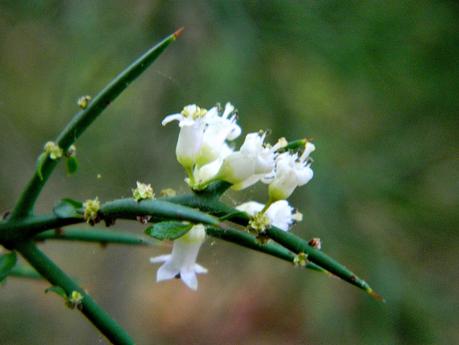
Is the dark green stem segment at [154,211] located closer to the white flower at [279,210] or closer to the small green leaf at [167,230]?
the small green leaf at [167,230]

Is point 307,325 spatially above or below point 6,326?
above

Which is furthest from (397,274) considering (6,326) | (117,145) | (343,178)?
(6,326)

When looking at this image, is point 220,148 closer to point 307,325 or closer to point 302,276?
point 302,276

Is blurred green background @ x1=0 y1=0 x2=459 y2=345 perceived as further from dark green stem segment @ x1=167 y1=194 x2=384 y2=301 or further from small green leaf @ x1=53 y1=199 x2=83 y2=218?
dark green stem segment @ x1=167 y1=194 x2=384 y2=301

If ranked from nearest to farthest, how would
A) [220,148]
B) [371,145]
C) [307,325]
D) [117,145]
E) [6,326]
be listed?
[220,148], [371,145], [117,145], [6,326], [307,325]

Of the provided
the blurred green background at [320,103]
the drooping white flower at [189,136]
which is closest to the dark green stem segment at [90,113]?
the drooping white flower at [189,136]

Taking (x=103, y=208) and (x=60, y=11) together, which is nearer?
(x=103, y=208)

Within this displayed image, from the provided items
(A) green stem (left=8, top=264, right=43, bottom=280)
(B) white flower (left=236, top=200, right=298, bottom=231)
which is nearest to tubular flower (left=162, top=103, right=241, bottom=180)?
(B) white flower (left=236, top=200, right=298, bottom=231)
